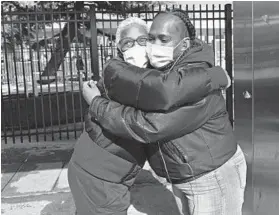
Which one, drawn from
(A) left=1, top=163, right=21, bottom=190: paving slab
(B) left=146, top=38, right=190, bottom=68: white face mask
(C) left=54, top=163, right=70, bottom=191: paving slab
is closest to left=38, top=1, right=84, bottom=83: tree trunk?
(A) left=1, top=163, right=21, bottom=190: paving slab

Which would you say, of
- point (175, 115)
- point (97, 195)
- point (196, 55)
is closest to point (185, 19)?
point (196, 55)

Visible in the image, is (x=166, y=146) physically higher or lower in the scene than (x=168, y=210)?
higher

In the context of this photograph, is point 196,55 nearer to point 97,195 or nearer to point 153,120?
point 153,120

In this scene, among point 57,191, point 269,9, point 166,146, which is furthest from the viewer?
point 57,191

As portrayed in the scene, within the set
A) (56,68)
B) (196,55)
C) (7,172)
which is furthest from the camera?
(56,68)

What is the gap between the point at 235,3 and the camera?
2908 millimetres

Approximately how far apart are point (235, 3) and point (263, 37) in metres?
0.44

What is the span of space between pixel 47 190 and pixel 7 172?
121 centimetres

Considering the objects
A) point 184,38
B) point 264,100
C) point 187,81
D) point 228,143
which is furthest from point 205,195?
point 264,100

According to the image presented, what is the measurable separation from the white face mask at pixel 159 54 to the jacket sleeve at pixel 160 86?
158 millimetres

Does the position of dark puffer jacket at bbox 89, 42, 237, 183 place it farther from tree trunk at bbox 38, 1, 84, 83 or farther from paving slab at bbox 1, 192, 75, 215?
tree trunk at bbox 38, 1, 84, 83

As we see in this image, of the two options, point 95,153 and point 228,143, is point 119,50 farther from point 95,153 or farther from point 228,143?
point 228,143

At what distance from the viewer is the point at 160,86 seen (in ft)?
5.70

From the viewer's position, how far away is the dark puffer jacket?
176 cm
